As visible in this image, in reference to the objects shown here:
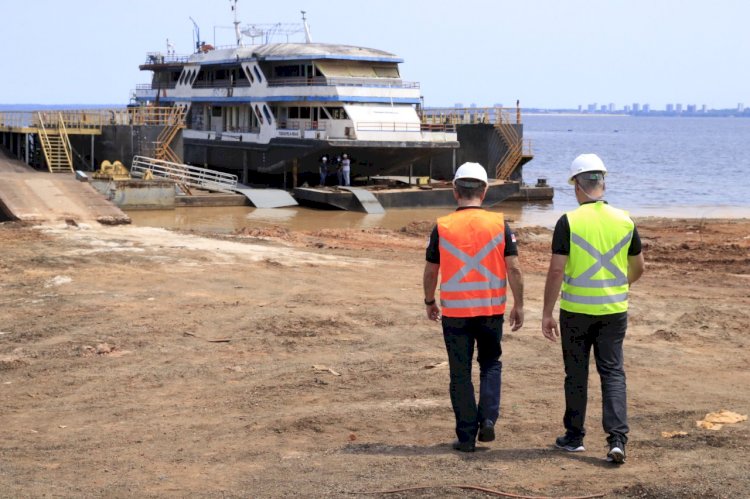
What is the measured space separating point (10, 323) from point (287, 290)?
3.56 metres

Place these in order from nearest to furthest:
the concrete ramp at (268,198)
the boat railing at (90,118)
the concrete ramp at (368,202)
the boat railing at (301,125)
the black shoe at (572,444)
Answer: the black shoe at (572,444)
the concrete ramp at (368,202)
the concrete ramp at (268,198)
the boat railing at (301,125)
the boat railing at (90,118)

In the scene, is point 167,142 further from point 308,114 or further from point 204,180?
point 308,114

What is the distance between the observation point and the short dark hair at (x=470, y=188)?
6648 millimetres

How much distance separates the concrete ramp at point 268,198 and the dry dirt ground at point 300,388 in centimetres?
1597

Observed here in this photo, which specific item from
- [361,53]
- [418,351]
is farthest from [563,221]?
[361,53]

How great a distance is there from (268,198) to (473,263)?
84.8 feet

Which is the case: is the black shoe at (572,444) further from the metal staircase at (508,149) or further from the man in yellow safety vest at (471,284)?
the metal staircase at (508,149)

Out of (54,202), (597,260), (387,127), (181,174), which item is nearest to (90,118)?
(181,174)

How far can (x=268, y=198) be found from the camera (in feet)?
105

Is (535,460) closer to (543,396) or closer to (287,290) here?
(543,396)

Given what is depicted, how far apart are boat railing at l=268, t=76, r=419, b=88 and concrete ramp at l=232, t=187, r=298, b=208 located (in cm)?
343

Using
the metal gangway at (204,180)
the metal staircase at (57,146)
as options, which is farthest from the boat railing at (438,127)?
the metal staircase at (57,146)

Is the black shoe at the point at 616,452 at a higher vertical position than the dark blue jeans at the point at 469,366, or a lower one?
lower

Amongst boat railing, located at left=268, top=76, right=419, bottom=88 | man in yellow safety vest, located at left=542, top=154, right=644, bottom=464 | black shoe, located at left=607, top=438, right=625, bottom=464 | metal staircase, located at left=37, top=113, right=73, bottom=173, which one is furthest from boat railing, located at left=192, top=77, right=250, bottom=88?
black shoe, located at left=607, top=438, right=625, bottom=464
